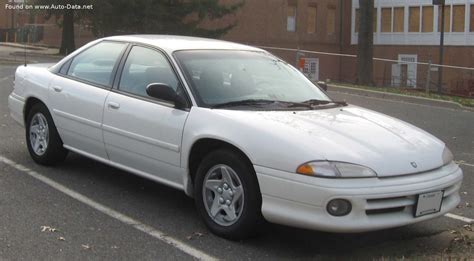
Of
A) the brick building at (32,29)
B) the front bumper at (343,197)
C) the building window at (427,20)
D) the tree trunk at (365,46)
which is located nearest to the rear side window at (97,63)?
the front bumper at (343,197)

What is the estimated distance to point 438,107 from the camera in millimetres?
14867

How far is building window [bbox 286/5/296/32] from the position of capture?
37.6 metres

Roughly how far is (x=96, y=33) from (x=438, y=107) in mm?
18337

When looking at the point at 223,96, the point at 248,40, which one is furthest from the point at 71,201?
the point at 248,40

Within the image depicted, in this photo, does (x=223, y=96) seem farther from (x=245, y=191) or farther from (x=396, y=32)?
(x=396, y=32)

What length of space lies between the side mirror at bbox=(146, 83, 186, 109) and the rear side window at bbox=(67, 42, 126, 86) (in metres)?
0.99

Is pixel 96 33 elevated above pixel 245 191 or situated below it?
above

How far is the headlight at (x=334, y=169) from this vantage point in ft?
13.2

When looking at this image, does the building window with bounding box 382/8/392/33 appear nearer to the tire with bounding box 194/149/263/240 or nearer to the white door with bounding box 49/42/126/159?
the white door with bounding box 49/42/126/159

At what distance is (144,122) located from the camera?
510 cm

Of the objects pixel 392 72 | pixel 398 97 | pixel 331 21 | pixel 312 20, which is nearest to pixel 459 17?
pixel 392 72

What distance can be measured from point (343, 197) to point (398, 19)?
36.3 meters

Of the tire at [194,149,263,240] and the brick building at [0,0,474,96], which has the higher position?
the brick building at [0,0,474,96]

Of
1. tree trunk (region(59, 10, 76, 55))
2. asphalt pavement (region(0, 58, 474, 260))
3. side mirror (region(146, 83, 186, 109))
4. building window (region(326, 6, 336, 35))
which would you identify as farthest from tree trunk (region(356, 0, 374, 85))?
side mirror (region(146, 83, 186, 109))
